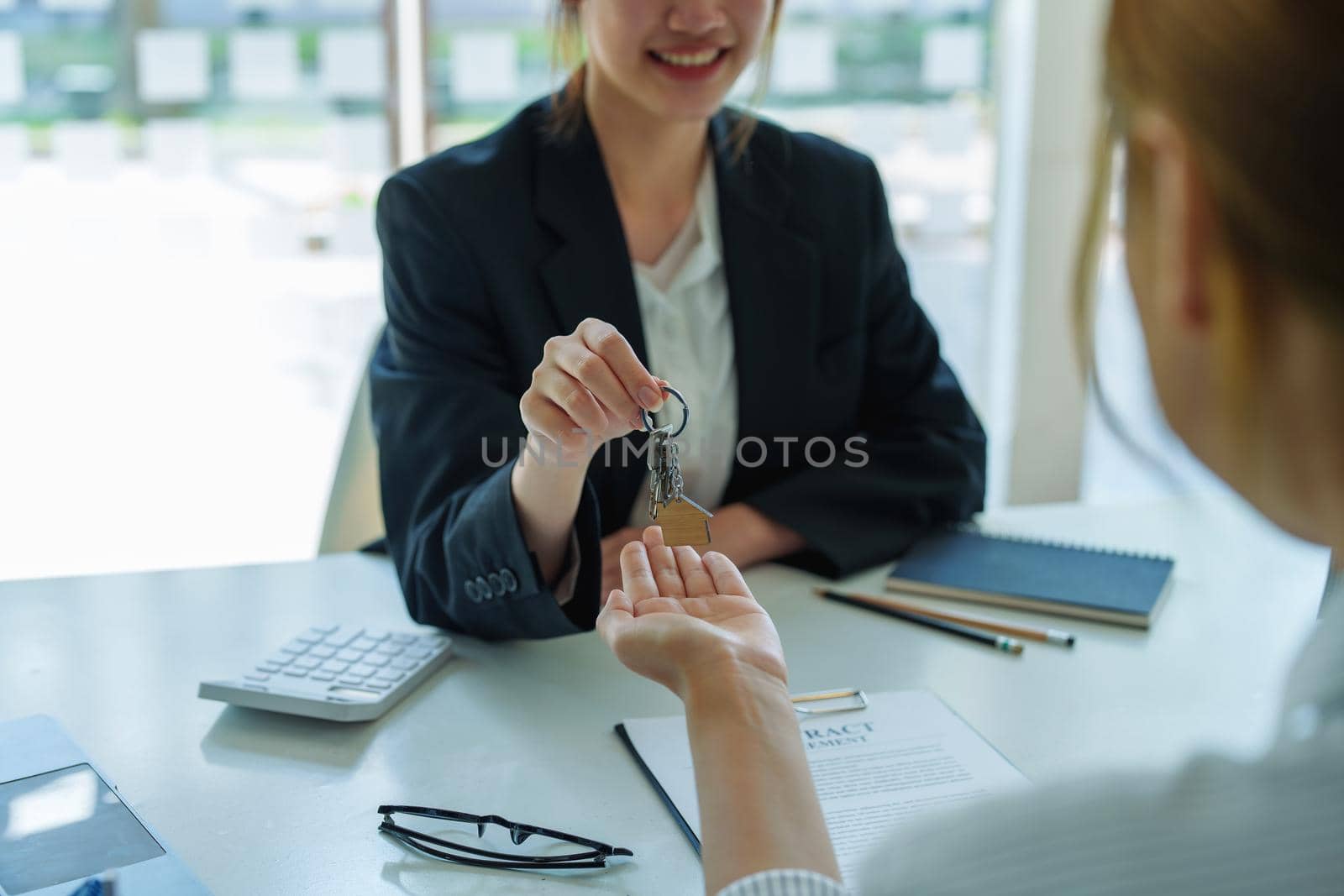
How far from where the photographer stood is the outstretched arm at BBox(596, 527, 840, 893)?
0.83m

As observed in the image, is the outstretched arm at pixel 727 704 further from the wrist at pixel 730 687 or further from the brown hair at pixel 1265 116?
the brown hair at pixel 1265 116

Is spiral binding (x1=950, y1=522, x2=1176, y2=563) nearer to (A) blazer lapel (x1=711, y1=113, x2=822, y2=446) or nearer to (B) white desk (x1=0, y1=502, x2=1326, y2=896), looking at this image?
(B) white desk (x1=0, y1=502, x2=1326, y2=896)

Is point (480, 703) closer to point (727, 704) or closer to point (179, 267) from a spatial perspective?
point (727, 704)

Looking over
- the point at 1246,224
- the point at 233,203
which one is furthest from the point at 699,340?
the point at 233,203

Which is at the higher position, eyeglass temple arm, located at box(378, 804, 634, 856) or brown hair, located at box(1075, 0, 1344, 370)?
brown hair, located at box(1075, 0, 1344, 370)

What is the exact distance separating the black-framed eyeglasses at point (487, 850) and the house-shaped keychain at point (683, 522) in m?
0.36

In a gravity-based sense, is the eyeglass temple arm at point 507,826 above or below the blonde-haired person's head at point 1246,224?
below

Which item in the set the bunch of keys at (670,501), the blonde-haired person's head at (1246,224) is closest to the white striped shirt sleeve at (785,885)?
the blonde-haired person's head at (1246,224)

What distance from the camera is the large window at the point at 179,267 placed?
3045mm

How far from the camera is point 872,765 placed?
113 cm

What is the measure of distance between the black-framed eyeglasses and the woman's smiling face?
3.41 feet

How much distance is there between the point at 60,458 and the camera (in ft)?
10.7

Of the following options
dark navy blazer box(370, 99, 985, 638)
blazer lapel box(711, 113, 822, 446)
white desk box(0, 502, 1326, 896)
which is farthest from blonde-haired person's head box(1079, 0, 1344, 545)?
blazer lapel box(711, 113, 822, 446)

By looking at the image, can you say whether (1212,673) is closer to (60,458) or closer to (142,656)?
(142,656)
